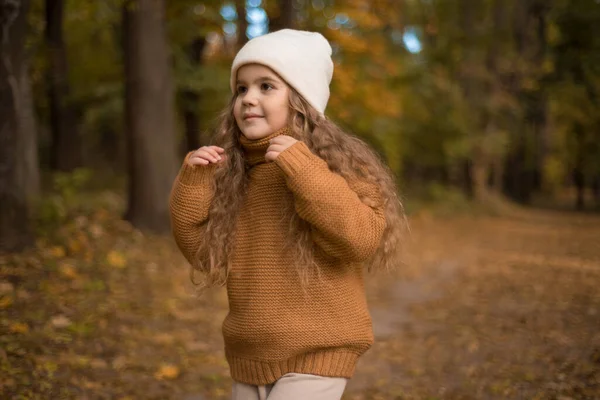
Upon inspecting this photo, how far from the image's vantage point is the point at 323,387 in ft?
7.89

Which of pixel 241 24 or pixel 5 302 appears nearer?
pixel 5 302

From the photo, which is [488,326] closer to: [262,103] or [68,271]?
[68,271]

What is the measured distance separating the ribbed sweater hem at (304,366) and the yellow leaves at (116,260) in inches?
209

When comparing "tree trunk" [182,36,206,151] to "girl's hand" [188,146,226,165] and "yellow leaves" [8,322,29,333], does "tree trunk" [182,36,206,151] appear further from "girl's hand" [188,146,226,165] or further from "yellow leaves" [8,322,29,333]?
"girl's hand" [188,146,226,165]

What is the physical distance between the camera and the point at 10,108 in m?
6.00

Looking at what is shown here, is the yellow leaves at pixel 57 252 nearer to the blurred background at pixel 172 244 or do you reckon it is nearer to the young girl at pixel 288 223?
the blurred background at pixel 172 244

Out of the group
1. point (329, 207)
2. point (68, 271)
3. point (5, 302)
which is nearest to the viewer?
point (329, 207)

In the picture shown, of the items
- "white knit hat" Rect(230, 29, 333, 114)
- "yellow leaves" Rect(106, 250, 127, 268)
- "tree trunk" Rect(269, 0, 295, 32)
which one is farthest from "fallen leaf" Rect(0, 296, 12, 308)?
"tree trunk" Rect(269, 0, 295, 32)

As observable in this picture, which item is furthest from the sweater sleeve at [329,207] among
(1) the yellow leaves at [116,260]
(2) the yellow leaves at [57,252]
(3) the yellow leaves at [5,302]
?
(1) the yellow leaves at [116,260]

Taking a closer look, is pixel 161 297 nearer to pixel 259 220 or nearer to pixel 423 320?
pixel 423 320

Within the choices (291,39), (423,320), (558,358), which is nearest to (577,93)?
(423,320)

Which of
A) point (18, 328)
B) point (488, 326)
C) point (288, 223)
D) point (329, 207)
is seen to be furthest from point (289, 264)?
point (488, 326)

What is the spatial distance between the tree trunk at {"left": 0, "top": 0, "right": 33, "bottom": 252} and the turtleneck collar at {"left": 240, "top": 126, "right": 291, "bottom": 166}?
4174 mm

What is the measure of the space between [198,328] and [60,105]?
436 inches
